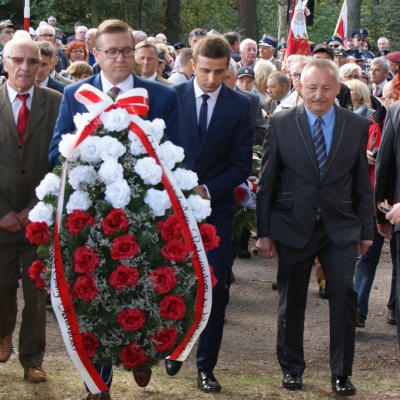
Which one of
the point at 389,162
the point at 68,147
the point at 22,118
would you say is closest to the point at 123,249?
the point at 68,147

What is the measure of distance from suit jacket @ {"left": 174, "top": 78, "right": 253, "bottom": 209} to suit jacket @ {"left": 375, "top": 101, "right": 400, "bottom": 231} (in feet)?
3.39

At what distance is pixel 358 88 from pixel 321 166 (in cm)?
484

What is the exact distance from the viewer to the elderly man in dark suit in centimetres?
704

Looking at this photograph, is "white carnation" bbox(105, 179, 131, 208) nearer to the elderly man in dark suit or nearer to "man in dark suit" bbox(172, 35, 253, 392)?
"man in dark suit" bbox(172, 35, 253, 392)

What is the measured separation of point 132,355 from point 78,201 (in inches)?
39.1

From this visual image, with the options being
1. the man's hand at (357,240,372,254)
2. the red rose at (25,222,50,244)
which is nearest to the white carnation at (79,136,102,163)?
the red rose at (25,222,50,244)

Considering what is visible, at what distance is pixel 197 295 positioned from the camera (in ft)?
19.1

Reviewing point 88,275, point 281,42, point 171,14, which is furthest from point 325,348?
point 171,14

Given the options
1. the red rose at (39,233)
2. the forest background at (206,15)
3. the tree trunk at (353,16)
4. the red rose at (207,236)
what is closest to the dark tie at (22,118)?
the red rose at (39,233)

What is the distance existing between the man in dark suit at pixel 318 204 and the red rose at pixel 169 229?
1.56 m

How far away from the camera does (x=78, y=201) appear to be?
5.57 meters

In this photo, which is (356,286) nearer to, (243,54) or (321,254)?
(321,254)

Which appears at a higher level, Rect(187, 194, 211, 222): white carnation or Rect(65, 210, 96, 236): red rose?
Rect(187, 194, 211, 222): white carnation

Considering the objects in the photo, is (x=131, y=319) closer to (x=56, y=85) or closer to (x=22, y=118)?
(x=22, y=118)
